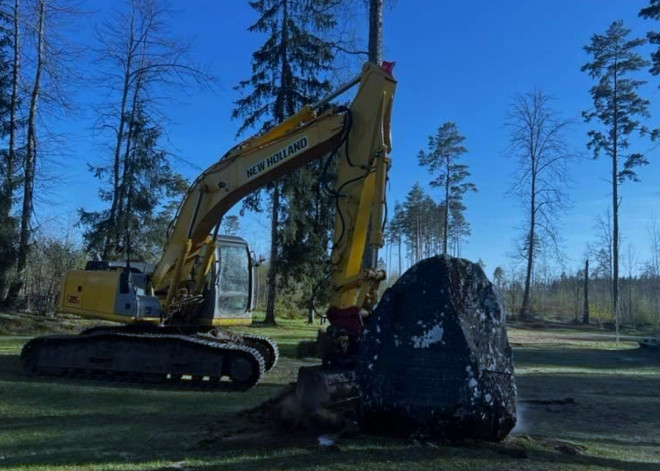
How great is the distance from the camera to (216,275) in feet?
38.2

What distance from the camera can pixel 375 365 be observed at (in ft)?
19.4

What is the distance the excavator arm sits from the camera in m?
8.70

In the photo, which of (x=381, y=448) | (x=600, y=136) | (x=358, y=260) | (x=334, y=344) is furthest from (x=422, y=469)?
(x=600, y=136)

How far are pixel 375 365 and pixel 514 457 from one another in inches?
56.0

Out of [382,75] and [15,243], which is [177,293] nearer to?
[382,75]

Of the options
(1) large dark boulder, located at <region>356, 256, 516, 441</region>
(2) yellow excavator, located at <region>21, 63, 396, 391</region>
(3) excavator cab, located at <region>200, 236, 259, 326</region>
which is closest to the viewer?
(1) large dark boulder, located at <region>356, 256, 516, 441</region>

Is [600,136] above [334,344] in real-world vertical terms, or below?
above

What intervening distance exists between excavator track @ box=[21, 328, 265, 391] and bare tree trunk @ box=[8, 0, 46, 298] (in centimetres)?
1422

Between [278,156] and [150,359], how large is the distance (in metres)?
4.05

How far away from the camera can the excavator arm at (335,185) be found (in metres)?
8.70

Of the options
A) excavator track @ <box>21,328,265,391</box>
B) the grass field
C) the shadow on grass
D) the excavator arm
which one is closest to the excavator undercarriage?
excavator track @ <box>21,328,265,391</box>

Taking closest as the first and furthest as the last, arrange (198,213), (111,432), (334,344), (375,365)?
(375,365)
(111,432)
(334,344)
(198,213)

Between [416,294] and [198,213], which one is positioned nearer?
[416,294]

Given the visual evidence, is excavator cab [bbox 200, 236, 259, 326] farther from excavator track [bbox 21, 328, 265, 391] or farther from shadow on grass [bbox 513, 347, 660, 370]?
shadow on grass [bbox 513, 347, 660, 370]
